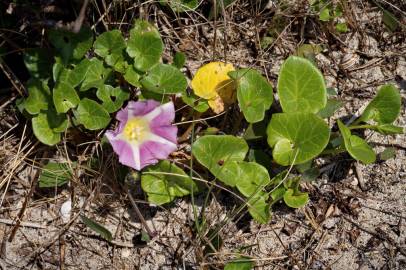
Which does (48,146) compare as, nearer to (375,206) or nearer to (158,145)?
(158,145)

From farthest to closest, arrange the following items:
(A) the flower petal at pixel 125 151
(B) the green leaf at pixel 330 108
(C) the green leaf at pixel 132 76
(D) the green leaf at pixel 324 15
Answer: (D) the green leaf at pixel 324 15 → (B) the green leaf at pixel 330 108 → (C) the green leaf at pixel 132 76 → (A) the flower petal at pixel 125 151

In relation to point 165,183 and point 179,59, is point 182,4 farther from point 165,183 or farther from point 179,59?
point 165,183

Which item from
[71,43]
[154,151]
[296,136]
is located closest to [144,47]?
[71,43]

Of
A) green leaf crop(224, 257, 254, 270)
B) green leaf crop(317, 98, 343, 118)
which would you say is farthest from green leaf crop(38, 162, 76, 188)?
green leaf crop(317, 98, 343, 118)

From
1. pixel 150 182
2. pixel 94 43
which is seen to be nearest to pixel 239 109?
pixel 150 182

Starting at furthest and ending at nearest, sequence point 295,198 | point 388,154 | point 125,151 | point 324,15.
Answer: point 324,15 → point 388,154 → point 295,198 → point 125,151

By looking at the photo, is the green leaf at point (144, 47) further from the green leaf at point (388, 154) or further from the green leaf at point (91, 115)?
the green leaf at point (388, 154)

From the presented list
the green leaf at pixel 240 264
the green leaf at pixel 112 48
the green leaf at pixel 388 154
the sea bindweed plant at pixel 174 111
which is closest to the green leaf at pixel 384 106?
the sea bindweed plant at pixel 174 111
